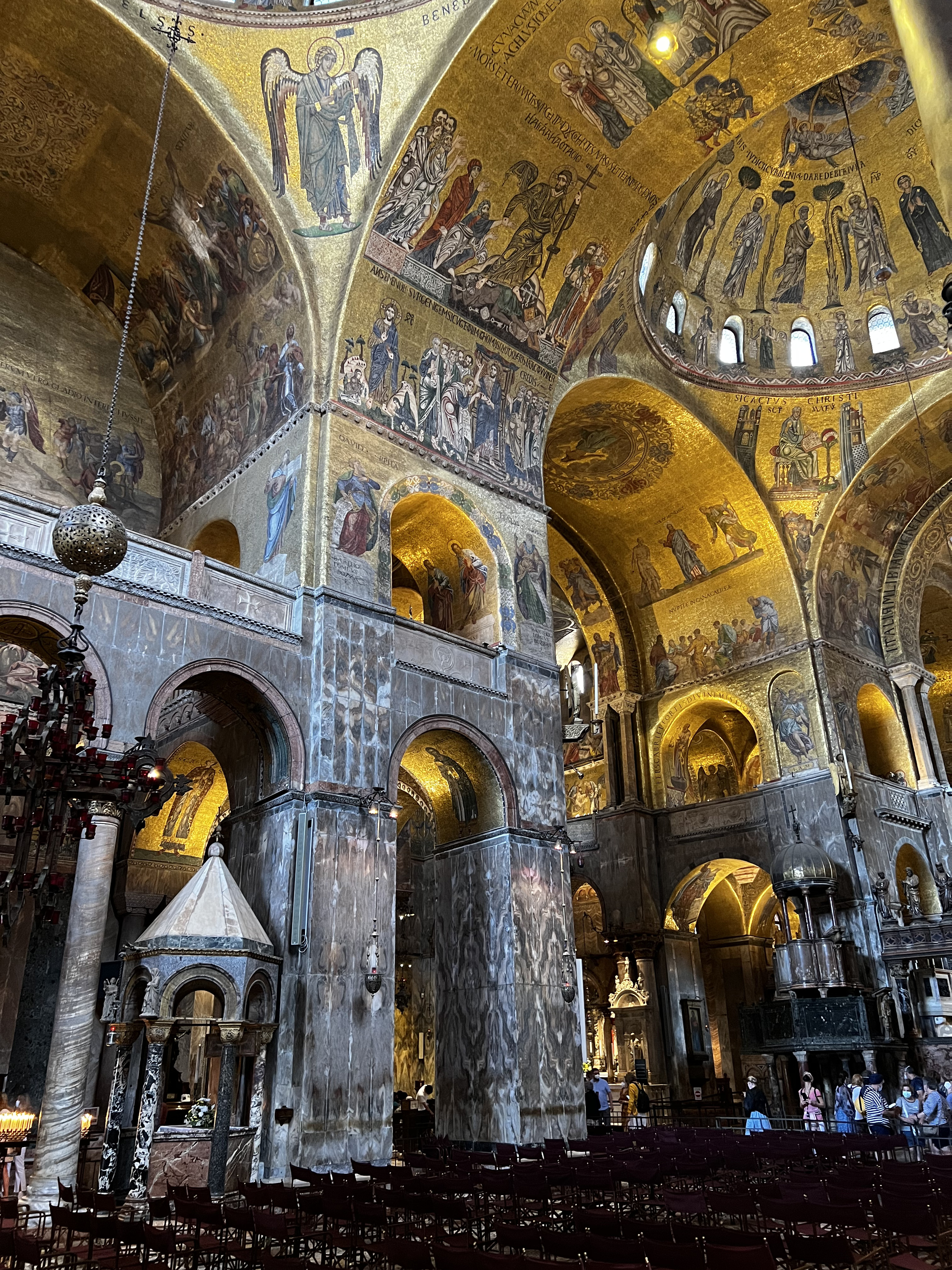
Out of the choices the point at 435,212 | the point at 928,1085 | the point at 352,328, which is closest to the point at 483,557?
the point at 352,328

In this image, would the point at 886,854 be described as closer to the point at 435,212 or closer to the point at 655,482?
the point at 655,482

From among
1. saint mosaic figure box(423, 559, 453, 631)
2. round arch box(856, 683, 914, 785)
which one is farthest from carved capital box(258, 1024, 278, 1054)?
round arch box(856, 683, 914, 785)

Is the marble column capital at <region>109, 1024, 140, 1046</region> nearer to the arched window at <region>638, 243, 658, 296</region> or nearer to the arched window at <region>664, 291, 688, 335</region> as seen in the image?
the arched window at <region>638, 243, 658, 296</region>

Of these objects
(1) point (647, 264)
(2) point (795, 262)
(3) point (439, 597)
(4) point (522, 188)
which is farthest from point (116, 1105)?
(2) point (795, 262)

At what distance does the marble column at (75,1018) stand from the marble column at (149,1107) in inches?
26.0

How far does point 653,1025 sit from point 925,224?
60.0 feet

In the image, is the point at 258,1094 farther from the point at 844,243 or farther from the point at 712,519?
the point at 844,243

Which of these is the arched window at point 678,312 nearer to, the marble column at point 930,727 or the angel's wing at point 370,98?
the angel's wing at point 370,98

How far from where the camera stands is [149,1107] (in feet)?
30.8

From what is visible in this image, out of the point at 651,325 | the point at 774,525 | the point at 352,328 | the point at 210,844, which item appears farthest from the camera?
the point at 774,525

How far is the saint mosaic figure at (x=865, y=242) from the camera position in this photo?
827 inches

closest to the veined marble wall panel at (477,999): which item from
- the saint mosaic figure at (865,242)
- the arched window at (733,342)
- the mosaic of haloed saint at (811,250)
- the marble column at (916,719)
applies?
the mosaic of haloed saint at (811,250)

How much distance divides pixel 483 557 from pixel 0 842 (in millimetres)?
8902

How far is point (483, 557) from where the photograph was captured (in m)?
16.0
